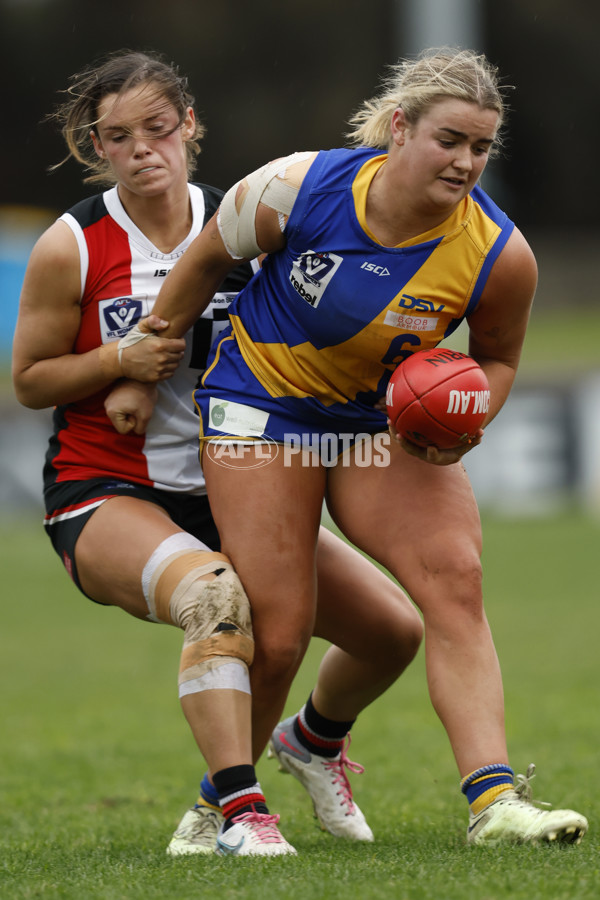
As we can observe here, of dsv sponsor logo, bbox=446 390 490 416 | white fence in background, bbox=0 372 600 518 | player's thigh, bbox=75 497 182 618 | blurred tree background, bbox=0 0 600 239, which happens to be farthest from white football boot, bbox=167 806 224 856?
blurred tree background, bbox=0 0 600 239

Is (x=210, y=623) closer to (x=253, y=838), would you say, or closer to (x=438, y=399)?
A: (x=253, y=838)

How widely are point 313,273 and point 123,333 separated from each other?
2.50 feet

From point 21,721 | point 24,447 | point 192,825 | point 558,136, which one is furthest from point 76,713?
point 558,136

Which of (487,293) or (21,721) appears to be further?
(21,721)

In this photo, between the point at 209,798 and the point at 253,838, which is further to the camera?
the point at 209,798

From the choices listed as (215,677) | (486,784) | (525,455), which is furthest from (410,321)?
(525,455)

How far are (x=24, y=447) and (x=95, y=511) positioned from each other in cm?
1153

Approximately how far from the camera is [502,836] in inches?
135

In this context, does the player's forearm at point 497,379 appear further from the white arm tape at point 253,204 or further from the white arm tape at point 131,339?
the white arm tape at point 131,339

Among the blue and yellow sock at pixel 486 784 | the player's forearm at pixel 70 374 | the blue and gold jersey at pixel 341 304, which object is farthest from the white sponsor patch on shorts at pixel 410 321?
the blue and yellow sock at pixel 486 784

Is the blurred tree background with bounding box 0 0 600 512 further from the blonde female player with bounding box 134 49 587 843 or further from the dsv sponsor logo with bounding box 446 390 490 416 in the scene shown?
the dsv sponsor logo with bounding box 446 390 490 416

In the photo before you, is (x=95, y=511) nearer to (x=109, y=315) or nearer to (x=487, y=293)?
(x=109, y=315)

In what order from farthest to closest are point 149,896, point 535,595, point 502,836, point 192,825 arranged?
point 535,595 < point 192,825 < point 502,836 < point 149,896

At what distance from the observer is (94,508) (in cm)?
409
